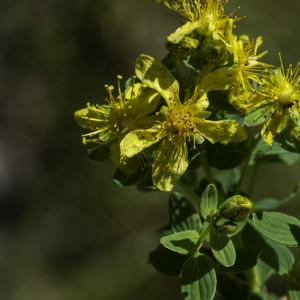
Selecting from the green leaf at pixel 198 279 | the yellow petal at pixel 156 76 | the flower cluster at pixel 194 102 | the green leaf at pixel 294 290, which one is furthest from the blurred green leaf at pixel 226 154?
→ the green leaf at pixel 294 290

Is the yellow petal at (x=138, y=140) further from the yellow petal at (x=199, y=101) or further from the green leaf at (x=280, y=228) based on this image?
the green leaf at (x=280, y=228)

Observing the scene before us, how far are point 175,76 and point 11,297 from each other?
155 inches

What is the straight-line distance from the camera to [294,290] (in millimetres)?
2158

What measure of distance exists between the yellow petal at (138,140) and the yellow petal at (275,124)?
36cm

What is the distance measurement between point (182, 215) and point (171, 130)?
0.30m

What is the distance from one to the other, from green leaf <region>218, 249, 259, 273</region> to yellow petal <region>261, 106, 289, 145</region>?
387mm

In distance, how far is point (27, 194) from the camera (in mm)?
6082

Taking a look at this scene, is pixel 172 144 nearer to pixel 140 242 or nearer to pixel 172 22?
pixel 140 242

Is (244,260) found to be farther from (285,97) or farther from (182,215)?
(285,97)

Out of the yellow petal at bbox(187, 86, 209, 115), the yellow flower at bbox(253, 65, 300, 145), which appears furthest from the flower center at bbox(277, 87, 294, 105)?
the yellow petal at bbox(187, 86, 209, 115)

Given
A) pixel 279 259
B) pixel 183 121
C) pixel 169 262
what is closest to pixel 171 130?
pixel 183 121

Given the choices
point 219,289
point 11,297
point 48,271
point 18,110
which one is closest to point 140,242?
point 48,271

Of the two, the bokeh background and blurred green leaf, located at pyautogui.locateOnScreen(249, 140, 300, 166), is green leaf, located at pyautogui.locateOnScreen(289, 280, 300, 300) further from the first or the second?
the bokeh background

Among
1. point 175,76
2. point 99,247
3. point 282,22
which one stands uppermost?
point 282,22
